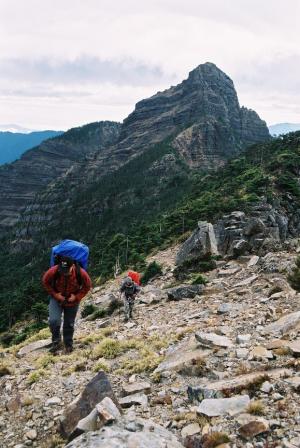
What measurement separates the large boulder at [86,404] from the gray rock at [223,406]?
1.38 meters

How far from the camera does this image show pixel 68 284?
1080 centimetres

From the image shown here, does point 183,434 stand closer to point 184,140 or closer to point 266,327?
point 266,327

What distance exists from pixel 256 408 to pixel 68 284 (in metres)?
6.07

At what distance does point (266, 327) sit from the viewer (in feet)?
33.0

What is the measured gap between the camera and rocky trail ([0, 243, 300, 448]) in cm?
564

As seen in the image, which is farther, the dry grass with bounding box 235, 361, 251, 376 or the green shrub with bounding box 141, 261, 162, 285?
the green shrub with bounding box 141, 261, 162, 285

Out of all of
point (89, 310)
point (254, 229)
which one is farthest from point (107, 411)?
point (254, 229)

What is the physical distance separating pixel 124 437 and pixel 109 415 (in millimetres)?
633

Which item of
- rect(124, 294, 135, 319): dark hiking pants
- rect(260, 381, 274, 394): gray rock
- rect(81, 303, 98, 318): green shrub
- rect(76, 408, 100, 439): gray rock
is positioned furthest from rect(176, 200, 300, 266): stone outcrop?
rect(76, 408, 100, 439): gray rock

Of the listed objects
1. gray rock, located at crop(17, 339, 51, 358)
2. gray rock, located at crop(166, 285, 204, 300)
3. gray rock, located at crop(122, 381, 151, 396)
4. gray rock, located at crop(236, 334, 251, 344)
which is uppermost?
gray rock, located at crop(236, 334, 251, 344)

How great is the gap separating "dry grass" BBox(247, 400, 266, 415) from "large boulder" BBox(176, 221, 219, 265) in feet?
69.5

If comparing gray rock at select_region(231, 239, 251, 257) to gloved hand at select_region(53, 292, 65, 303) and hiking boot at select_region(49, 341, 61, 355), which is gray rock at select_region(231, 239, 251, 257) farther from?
gloved hand at select_region(53, 292, 65, 303)

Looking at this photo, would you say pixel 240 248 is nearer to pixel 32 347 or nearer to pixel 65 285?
pixel 32 347

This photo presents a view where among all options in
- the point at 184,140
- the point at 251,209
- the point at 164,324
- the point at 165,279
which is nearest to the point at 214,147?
the point at 184,140
